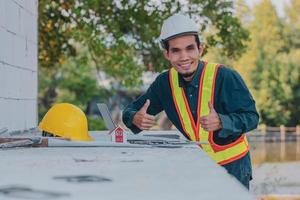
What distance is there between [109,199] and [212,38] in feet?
29.7

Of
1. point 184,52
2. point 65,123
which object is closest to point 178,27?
point 184,52

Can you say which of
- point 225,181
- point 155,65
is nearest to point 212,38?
point 155,65

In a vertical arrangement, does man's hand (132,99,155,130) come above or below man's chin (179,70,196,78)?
below

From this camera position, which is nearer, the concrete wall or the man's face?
the man's face

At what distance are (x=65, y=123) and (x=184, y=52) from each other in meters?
0.62

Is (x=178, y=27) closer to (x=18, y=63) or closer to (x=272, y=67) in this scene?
(x=18, y=63)

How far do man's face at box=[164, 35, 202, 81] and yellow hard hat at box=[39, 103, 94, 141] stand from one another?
49 centimetres

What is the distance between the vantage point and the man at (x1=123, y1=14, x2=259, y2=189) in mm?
3371

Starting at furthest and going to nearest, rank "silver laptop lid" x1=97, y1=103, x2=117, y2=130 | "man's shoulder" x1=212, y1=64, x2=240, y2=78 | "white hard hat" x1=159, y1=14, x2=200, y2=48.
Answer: "man's shoulder" x1=212, y1=64, x2=240, y2=78 → "white hard hat" x1=159, y1=14, x2=200, y2=48 → "silver laptop lid" x1=97, y1=103, x2=117, y2=130

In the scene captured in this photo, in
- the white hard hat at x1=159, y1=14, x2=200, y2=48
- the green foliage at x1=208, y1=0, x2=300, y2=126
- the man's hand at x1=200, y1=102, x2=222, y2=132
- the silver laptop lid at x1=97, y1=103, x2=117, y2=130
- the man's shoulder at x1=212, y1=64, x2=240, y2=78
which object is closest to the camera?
the man's hand at x1=200, y1=102, x2=222, y2=132

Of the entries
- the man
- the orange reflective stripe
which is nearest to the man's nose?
the man

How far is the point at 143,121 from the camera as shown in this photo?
342cm

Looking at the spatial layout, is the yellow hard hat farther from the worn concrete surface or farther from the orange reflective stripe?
the worn concrete surface

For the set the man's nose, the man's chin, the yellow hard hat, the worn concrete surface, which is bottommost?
the worn concrete surface
